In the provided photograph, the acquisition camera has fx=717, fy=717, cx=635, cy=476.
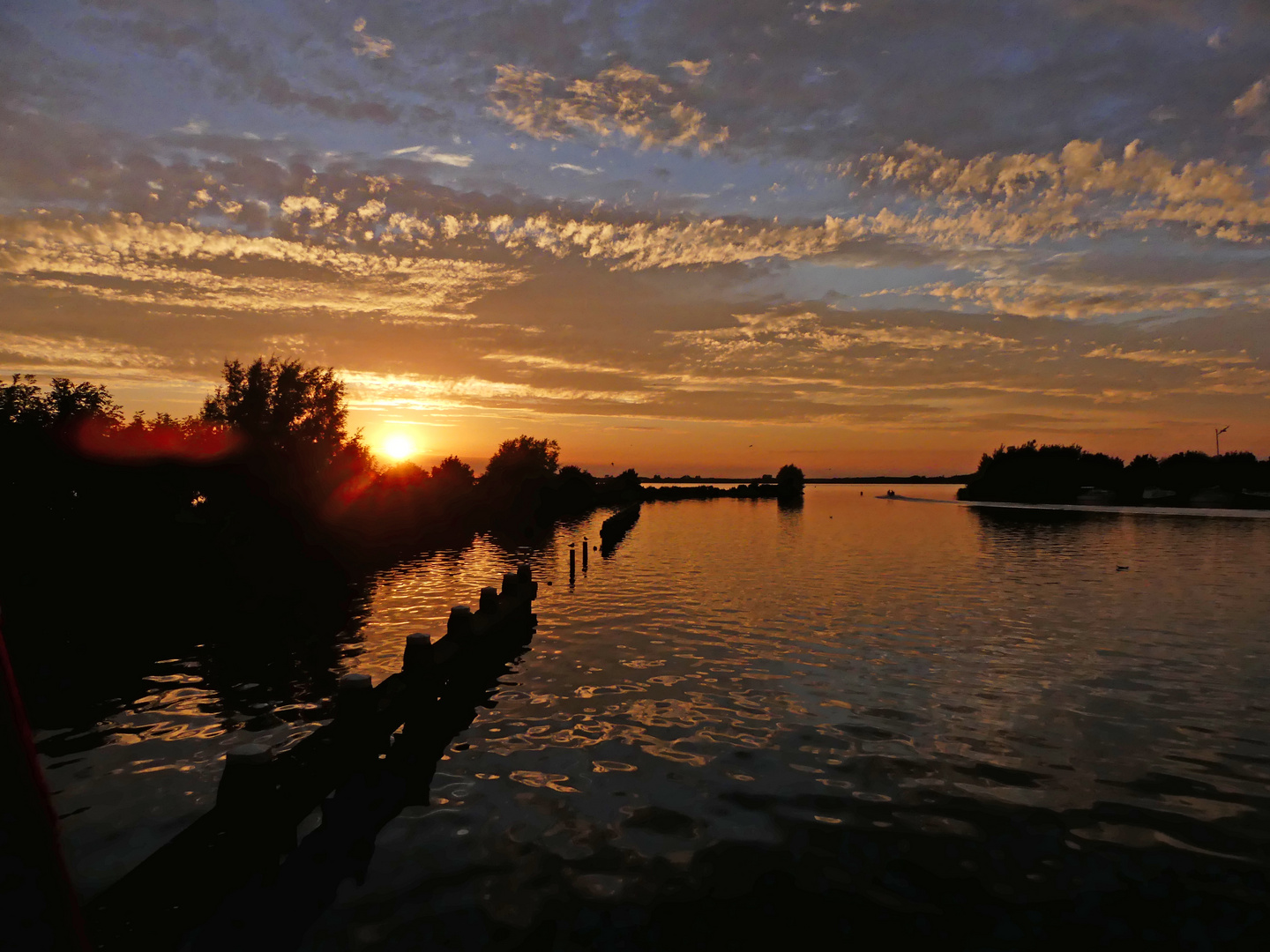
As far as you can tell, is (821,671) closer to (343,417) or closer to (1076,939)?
(1076,939)

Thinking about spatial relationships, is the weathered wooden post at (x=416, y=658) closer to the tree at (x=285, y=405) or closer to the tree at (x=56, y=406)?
the tree at (x=56, y=406)

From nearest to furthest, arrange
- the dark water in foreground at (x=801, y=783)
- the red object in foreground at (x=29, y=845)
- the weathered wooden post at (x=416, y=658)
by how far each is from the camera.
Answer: the red object in foreground at (x=29, y=845) → the dark water in foreground at (x=801, y=783) → the weathered wooden post at (x=416, y=658)

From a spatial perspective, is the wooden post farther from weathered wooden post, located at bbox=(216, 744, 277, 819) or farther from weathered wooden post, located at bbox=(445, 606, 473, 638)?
weathered wooden post, located at bbox=(445, 606, 473, 638)

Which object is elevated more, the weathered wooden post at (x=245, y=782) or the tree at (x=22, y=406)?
the tree at (x=22, y=406)

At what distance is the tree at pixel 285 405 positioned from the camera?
175ft

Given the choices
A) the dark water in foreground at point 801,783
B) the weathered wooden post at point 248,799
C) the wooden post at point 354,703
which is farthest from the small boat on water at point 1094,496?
the weathered wooden post at point 248,799

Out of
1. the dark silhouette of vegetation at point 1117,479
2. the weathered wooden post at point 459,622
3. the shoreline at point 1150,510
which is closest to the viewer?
the weathered wooden post at point 459,622

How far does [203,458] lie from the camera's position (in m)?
39.9

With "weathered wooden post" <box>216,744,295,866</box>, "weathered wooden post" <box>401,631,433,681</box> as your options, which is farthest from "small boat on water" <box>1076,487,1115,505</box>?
"weathered wooden post" <box>216,744,295,866</box>

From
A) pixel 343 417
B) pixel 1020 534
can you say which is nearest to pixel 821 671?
pixel 343 417

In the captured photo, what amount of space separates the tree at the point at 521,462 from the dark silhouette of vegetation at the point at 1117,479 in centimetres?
10286

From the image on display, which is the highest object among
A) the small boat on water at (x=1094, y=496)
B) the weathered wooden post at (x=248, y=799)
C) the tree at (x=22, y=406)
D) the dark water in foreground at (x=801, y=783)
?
the tree at (x=22, y=406)

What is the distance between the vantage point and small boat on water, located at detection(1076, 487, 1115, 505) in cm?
14050

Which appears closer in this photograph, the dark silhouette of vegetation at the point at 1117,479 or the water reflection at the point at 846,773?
the water reflection at the point at 846,773
